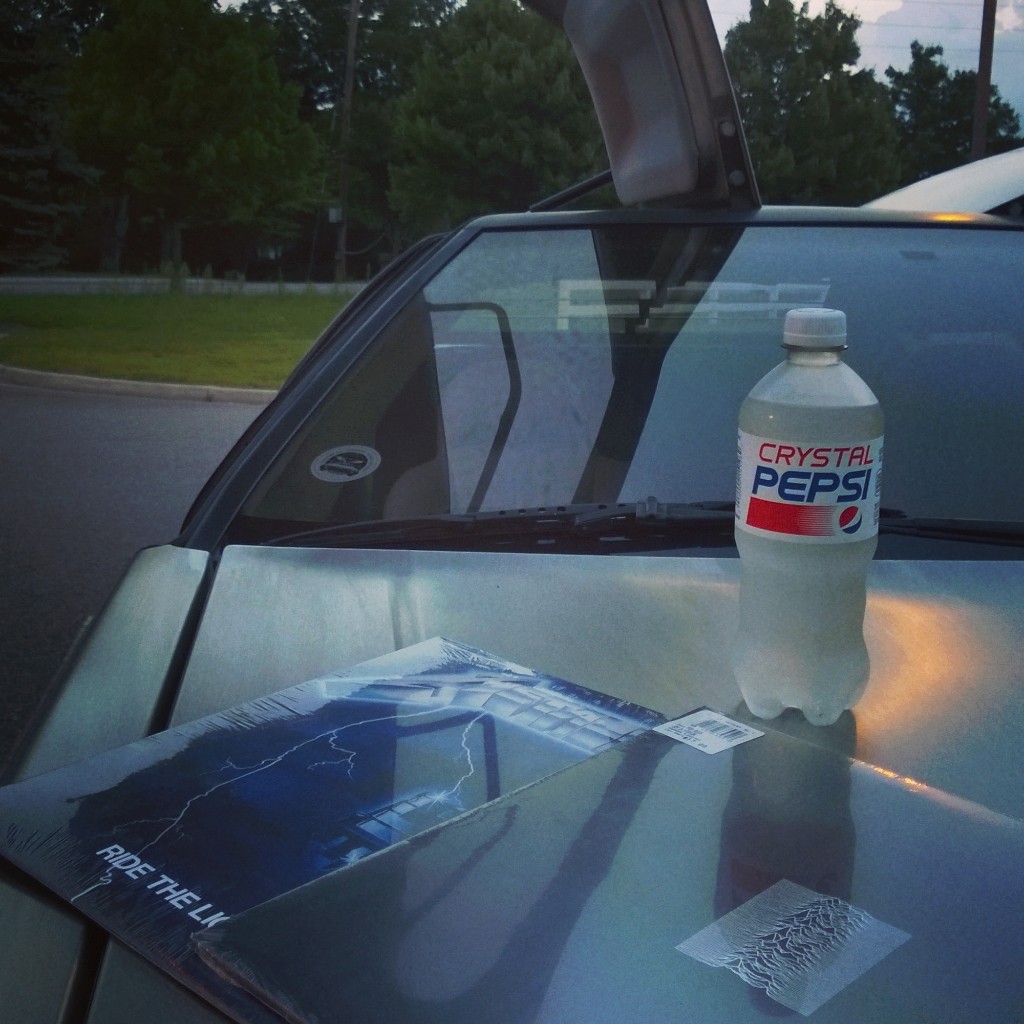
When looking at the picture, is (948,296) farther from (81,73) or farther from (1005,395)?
(81,73)

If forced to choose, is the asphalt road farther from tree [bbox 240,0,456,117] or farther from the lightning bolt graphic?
tree [bbox 240,0,456,117]

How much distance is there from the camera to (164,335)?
16.2m

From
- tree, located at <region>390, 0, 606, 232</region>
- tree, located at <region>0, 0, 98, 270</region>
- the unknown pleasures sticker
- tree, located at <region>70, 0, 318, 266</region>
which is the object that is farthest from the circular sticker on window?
tree, located at <region>70, 0, 318, 266</region>

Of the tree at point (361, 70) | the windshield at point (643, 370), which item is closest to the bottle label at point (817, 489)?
the windshield at point (643, 370)

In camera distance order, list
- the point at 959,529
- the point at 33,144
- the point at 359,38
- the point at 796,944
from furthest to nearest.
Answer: the point at 359,38 → the point at 33,144 → the point at 959,529 → the point at 796,944

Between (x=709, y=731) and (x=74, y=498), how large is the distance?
6.05m

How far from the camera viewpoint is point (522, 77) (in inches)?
1238

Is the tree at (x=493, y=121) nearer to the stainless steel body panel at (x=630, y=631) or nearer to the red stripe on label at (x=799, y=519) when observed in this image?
the stainless steel body panel at (x=630, y=631)

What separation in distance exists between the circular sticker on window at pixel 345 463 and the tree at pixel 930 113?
86.8ft

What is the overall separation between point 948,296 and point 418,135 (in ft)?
108

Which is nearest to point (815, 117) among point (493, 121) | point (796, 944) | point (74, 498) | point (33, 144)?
point (493, 121)

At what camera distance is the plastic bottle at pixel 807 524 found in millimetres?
1166

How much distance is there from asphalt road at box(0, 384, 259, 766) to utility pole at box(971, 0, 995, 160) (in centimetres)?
1206

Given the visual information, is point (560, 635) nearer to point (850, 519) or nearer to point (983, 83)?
point (850, 519)
